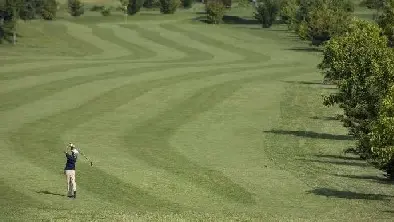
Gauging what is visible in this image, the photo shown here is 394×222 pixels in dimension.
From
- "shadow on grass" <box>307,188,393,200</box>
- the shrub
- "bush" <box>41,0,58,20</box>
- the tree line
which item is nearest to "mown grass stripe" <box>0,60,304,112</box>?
the tree line

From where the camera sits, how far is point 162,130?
58.1 m

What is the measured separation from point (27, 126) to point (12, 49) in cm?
5740

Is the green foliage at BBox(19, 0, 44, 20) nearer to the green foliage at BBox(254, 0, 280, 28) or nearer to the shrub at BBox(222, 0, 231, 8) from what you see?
the green foliage at BBox(254, 0, 280, 28)

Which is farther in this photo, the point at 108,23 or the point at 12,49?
the point at 108,23

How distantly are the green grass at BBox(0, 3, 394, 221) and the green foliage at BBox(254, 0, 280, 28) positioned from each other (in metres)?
47.3

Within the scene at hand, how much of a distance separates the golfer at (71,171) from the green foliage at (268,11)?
420 feet

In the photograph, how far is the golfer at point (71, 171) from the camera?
3650cm

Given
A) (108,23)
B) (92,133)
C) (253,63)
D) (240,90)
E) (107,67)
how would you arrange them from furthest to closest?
1. (108,23)
2. (253,63)
3. (107,67)
4. (240,90)
5. (92,133)

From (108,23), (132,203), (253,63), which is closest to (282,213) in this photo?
(132,203)

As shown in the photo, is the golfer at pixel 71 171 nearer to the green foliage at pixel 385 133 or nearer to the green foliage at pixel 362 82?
the green foliage at pixel 385 133

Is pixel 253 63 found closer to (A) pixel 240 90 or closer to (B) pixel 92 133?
(A) pixel 240 90

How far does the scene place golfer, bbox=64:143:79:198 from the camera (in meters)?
36.5

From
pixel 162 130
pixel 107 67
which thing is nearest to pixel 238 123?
pixel 162 130

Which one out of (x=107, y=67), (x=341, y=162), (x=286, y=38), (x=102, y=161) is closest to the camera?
(x=102, y=161)
